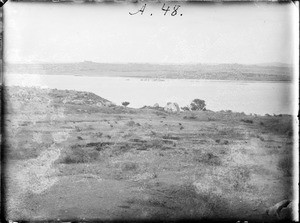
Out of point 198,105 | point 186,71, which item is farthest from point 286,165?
point 186,71

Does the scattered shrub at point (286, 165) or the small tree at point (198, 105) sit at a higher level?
the small tree at point (198, 105)

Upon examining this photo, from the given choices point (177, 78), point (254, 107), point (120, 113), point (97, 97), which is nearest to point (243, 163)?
point (254, 107)

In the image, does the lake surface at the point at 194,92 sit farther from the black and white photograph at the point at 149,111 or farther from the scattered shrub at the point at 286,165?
the scattered shrub at the point at 286,165

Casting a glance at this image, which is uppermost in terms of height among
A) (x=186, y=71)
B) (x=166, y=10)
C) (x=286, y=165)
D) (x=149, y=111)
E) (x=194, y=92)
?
(x=166, y=10)

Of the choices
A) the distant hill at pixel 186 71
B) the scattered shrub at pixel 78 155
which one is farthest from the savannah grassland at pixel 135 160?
the distant hill at pixel 186 71

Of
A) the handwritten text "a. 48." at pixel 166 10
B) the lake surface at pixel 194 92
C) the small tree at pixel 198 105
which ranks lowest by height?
the small tree at pixel 198 105

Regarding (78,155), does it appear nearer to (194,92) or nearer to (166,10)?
(194,92)

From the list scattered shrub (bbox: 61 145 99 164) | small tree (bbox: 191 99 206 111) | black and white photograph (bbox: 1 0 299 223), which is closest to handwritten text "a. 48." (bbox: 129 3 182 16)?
black and white photograph (bbox: 1 0 299 223)
